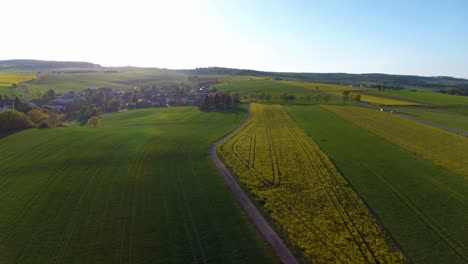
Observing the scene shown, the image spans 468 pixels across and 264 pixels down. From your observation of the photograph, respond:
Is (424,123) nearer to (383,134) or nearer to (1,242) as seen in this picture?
(383,134)

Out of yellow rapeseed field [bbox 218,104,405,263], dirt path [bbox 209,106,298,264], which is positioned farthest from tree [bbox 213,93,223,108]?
dirt path [bbox 209,106,298,264]

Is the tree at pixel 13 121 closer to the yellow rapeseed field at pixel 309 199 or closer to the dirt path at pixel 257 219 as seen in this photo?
the yellow rapeseed field at pixel 309 199

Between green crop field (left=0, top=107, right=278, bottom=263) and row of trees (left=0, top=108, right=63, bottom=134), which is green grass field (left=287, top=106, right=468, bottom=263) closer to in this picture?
green crop field (left=0, top=107, right=278, bottom=263)

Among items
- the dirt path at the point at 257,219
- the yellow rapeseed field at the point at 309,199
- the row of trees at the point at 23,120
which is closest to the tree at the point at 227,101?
the yellow rapeseed field at the point at 309,199

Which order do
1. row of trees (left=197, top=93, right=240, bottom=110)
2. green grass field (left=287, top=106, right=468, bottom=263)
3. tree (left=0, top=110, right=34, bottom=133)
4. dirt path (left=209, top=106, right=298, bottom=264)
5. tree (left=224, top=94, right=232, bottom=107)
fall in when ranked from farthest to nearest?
tree (left=224, top=94, right=232, bottom=107) → row of trees (left=197, top=93, right=240, bottom=110) → tree (left=0, top=110, right=34, bottom=133) → green grass field (left=287, top=106, right=468, bottom=263) → dirt path (left=209, top=106, right=298, bottom=264)

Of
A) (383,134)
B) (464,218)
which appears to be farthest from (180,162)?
(383,134)

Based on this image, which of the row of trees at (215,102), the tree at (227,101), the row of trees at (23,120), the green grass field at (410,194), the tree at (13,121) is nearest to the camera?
the green grass field at (410,194)

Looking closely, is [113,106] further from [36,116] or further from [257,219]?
[257,219]

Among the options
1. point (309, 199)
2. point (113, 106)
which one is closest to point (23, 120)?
point (113, 106)
